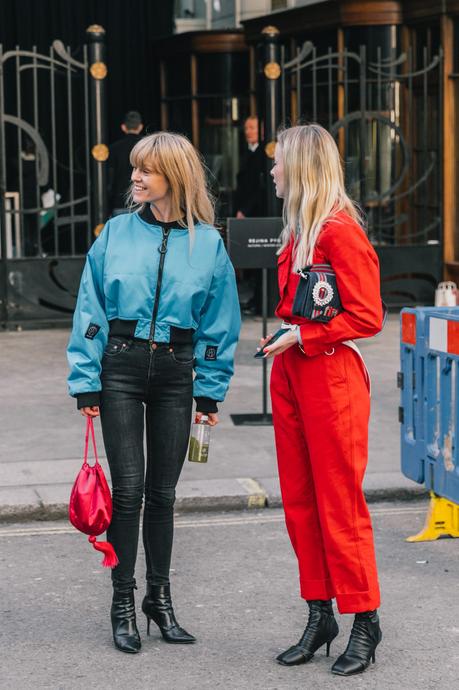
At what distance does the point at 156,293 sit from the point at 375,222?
31.8 ft

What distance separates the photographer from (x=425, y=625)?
201 inches

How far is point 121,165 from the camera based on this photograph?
1300cm

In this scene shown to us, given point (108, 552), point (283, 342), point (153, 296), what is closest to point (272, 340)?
point (283, 342)

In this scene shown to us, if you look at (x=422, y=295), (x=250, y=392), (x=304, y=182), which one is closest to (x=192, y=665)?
(x=304, y=182)

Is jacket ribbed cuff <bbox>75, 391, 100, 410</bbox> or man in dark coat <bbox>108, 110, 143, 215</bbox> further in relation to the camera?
man in dark coat <bbox>108, 110, 143, 215</bbox>

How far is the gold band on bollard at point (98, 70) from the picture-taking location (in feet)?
42.5

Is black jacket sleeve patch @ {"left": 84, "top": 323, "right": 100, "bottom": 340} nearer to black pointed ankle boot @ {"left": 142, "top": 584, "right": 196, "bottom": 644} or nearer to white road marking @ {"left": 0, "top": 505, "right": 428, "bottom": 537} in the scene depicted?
black pointed ankle boot @ {"left": 142, "top": 584, "right": 196, "bottom": 644}

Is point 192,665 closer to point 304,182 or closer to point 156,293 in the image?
point 156,293

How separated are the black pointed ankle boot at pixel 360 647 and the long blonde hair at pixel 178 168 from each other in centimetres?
148

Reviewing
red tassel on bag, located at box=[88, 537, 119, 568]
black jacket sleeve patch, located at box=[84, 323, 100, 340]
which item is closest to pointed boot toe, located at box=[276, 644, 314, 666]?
red tassel on bag, located at box=[88, 537, 119, 568]

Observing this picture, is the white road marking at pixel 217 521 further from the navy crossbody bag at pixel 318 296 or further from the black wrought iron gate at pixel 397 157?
the black wrought iron gate at pixel 397 157

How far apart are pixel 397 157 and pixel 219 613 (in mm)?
9396

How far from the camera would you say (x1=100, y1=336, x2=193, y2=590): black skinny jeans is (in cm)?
469

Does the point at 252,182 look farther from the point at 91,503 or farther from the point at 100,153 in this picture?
the point at 91,503
